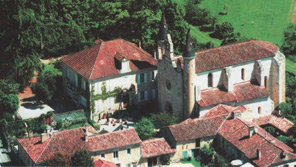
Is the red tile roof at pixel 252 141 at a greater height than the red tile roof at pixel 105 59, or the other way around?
the red tile roof at pixel 105 59

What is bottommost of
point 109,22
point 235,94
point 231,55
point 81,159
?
point 81,159

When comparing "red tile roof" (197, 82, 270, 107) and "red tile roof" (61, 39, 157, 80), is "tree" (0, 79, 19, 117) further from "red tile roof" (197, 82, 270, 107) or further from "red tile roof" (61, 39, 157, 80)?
"red tile roof" (197, 82, 270, 107)

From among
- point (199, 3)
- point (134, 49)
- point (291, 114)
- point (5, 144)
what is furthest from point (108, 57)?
point (199, 3)

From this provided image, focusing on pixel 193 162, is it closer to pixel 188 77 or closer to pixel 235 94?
pixel 188 77

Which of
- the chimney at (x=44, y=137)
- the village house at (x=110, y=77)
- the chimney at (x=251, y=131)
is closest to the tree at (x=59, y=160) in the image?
the chimney at (x=44, y=137)

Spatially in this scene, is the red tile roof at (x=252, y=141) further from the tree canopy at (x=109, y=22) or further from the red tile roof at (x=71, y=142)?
the tree canopy at (x=109, y=22)

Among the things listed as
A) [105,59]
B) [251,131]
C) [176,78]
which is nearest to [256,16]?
[105,59]

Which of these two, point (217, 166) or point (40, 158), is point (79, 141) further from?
point (217, 166)
